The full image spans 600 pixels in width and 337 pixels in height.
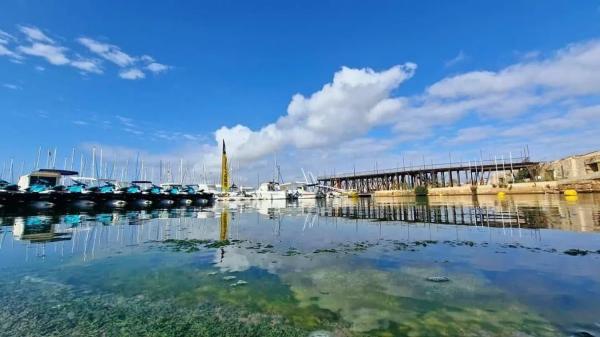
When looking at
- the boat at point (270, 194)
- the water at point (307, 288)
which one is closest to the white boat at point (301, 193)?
the boat at point (270, 194)

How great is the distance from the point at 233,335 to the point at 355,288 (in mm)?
4034

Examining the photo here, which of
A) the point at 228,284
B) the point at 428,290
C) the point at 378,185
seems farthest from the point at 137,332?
the point at 378,185

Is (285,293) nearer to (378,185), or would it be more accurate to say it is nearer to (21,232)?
(21,232)

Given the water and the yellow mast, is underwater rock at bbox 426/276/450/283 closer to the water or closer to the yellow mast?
the water

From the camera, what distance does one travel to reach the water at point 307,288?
6.21 m

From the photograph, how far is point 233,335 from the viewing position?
5902mm

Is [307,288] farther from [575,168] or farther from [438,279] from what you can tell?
[575,168]

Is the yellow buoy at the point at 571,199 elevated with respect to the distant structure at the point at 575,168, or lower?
lower

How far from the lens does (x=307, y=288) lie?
879 centimetres

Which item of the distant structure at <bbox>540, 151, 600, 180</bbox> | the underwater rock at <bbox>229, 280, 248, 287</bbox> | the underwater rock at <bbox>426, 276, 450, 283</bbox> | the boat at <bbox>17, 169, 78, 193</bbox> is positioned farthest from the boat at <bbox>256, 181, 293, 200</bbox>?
the underwater rock at <bbox>426, 276, 450, 283</bbox>

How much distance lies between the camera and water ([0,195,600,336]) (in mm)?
6215

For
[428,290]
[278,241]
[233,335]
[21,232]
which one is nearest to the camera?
[233,335]

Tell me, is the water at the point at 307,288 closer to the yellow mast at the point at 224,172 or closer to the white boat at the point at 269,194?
the yellow mast at the point at 224,172

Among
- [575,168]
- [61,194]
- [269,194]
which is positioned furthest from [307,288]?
[269,194]
